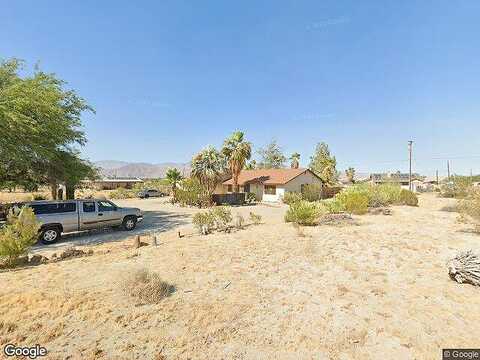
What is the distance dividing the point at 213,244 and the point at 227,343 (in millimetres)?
6333

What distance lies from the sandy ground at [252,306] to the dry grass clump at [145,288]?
0.71ft

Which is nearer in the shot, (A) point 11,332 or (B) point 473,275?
(A) point 11,332

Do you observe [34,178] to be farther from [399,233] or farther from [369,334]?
[399,233]

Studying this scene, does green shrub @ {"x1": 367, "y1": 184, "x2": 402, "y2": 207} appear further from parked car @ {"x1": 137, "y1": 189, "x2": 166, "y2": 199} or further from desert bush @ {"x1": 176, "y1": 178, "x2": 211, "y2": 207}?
parked car @ {"x1": 137, "y1": 189, "x2": 166, "y2": 199}

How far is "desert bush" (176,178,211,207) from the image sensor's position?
95.7 ft

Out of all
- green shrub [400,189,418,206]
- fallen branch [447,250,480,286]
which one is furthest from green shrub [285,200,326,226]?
green shrub [400,189,418,206]

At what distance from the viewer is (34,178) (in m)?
17.3

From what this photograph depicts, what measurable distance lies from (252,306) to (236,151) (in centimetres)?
2728

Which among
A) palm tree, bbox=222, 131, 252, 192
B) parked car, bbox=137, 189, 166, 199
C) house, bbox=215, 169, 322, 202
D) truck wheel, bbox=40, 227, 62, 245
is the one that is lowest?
truck wheel, bbox=40, 227, 62, 245

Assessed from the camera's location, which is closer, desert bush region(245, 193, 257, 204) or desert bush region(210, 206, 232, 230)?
desert bush region(210, 206, 232, 230)

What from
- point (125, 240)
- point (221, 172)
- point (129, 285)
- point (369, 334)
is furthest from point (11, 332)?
point (221, 172)

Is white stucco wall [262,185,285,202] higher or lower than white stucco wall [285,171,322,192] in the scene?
lower

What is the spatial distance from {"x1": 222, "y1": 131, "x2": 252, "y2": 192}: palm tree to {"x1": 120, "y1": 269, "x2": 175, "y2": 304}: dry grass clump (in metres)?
26.3

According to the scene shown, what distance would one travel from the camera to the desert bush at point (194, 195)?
29.2 m
